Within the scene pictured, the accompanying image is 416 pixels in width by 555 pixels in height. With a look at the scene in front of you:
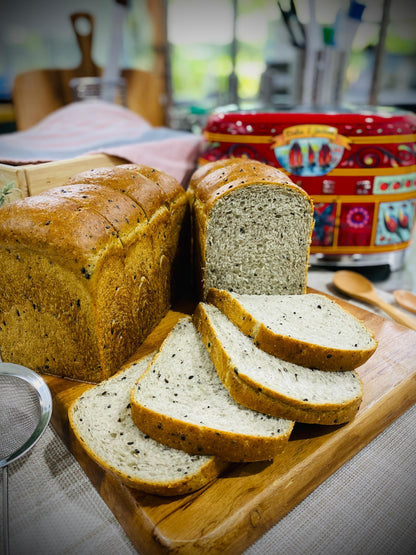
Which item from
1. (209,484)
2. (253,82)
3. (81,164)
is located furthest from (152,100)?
(209,484)

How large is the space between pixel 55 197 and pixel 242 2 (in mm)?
4446

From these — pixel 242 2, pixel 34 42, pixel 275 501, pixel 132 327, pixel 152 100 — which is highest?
pixel 242 2

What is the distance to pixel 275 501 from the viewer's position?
4.00 ft

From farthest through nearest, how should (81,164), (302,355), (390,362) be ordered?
(81,164) → (390,362) → (302,355)

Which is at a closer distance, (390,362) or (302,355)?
(302,355)

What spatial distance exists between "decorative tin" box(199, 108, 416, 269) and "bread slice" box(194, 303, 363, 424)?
135cm

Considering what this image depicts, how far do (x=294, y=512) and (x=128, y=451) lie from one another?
555 millimetres

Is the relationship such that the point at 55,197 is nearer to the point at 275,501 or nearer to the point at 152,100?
the point at 275,501

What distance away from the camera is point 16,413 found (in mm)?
1511

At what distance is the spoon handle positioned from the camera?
2.21 metres

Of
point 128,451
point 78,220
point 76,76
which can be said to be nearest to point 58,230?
point 78,220

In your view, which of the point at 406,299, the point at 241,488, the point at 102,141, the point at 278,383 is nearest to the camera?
the point at 241,488

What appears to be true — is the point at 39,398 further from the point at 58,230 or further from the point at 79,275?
the point at 58,230

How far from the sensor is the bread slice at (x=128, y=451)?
1178 millimetres
